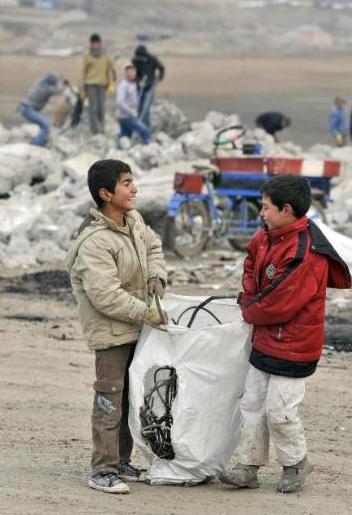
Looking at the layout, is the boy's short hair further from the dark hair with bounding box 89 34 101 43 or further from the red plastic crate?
the dark hair with bounding box 89 34 101 43

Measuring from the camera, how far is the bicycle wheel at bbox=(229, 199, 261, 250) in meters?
15.1

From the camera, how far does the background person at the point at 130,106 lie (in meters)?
22.1

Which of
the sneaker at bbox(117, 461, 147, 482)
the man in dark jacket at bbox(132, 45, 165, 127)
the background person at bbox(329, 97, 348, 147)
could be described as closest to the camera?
the sneaker at bbox(117, 461, 147, 482)

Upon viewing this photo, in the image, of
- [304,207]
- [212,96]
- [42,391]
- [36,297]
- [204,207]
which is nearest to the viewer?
[304,207]

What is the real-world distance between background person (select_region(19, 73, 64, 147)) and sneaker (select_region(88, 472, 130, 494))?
16.5 m

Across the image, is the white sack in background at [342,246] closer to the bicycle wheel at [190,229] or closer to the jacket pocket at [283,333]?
the bicycle wheel at [190,229]

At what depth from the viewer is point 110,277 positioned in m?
6.06

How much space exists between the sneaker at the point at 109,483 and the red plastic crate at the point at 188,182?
8838mm

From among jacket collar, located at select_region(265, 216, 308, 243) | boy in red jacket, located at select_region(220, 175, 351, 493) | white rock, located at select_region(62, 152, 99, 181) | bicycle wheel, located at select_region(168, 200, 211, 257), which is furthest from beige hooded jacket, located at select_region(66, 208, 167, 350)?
white rock, located at select_region(62, 152, 99, 181)

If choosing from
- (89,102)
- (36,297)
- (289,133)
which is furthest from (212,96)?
(36,297)

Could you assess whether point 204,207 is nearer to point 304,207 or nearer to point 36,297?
point 36,297

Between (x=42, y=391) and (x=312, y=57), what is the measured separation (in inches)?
1986

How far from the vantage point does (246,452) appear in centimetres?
623

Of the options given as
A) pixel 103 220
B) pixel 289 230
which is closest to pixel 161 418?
pixel 103 220
